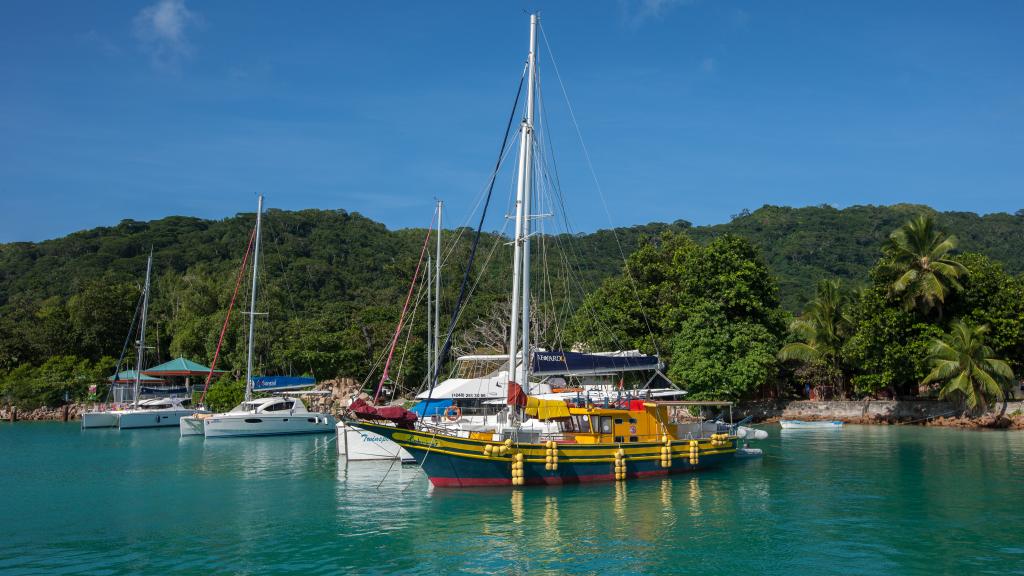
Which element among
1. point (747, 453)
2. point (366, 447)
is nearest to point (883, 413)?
point (747, 453)

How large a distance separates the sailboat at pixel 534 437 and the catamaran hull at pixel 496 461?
0.03m

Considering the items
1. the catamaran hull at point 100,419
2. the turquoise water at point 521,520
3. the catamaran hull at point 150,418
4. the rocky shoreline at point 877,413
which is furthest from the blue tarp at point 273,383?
the turquoise water at point 521,520

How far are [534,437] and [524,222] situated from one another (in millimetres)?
7082

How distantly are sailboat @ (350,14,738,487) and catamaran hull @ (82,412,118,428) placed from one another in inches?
1496

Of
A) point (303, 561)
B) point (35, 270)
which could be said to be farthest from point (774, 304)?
point (35, 270)

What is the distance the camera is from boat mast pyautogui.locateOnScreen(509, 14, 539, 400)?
24156 mm

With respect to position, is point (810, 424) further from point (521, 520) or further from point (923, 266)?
point (521, 520)

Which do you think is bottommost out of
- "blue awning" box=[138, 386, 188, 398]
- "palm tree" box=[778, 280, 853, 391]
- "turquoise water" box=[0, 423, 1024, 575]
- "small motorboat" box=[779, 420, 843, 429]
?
"turquoise water" box=[0, 423, 1024, 575]

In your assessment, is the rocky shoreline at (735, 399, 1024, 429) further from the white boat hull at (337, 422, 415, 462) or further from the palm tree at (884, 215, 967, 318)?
the white boat hull at (337, 422, 415, 462)

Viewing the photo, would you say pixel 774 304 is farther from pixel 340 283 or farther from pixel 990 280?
pixel 340 283

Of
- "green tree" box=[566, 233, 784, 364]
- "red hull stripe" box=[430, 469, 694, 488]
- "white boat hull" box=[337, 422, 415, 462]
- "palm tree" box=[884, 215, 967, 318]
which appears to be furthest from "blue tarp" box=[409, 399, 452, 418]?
"palm tree" box=[884, 215, 967, 318]

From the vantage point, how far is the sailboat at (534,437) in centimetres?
2273

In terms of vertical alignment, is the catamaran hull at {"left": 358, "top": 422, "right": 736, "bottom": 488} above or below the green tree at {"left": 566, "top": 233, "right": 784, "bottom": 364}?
below

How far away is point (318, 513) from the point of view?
20.9m
